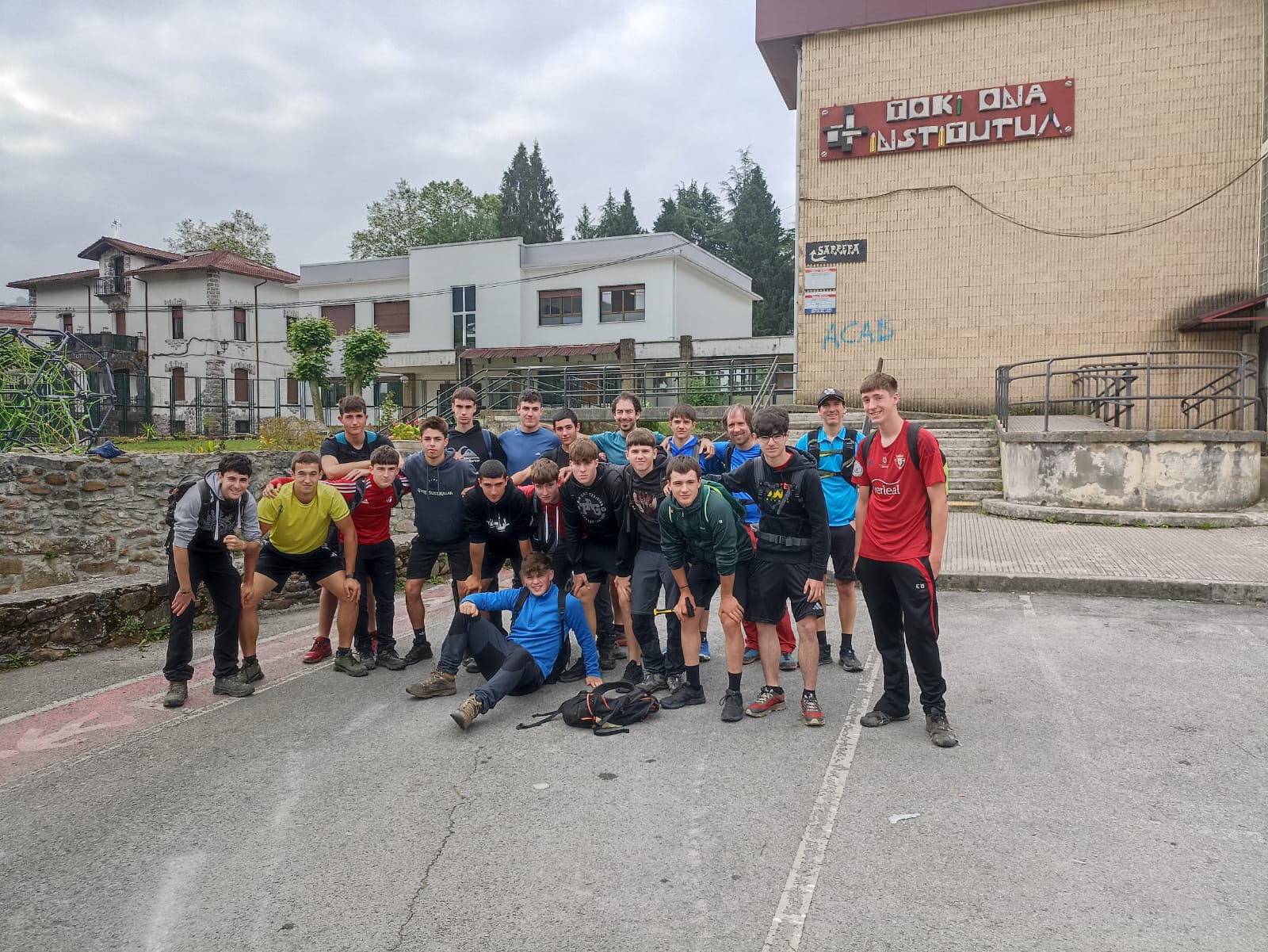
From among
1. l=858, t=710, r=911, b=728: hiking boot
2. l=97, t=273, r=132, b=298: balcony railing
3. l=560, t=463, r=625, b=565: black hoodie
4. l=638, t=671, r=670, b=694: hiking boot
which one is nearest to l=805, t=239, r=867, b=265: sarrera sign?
l=560, t=463, r=625, b=565: black hoodie

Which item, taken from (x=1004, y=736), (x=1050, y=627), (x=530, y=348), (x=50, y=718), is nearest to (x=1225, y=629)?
(x=1050, y=627)

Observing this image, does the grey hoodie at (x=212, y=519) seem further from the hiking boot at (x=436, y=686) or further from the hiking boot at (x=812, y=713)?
the hiking boot at (x=812, y=713)

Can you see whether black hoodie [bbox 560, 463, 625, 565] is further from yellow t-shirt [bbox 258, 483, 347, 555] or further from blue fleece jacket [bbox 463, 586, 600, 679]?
yellow t-shirt [bbox 258, 483, 347, 555]

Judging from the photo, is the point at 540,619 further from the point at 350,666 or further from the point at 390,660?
the point at 350,666

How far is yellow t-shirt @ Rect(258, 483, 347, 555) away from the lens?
19.7 ft

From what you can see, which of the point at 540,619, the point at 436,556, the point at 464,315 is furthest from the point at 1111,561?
the point at 464,315

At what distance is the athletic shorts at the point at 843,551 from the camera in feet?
20.2

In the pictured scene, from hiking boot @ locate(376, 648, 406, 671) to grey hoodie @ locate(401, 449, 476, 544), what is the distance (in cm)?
87

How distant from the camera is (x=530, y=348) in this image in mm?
34562

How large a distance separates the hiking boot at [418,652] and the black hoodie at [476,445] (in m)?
1.43

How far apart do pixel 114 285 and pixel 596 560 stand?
156 feet

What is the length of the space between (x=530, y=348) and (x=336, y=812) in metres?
31.5

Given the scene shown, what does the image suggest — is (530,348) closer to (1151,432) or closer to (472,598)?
(1151,432)

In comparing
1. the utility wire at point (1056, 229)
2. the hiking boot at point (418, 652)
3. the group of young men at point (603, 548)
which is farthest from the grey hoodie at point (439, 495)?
the utility wire at point (1056, 229)
